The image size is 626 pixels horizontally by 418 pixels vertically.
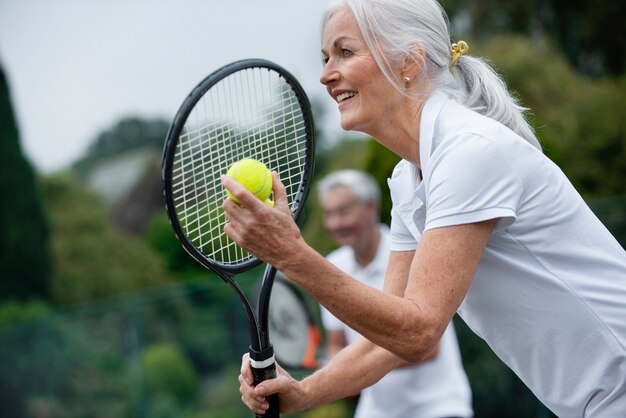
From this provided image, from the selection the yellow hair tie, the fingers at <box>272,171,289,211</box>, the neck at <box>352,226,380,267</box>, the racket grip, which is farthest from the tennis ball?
the neck at <box>352,226,380,267</box>

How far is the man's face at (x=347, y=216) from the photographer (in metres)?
3.60

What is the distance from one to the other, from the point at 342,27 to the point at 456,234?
21.9 inches

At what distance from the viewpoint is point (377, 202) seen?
3811mm

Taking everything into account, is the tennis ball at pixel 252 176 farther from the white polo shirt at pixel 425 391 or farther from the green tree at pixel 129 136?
the green tree at pixel 129 136

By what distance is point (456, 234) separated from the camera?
152 centimetres

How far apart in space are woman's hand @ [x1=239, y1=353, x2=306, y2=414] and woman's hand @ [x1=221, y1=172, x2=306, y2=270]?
463 millimetres

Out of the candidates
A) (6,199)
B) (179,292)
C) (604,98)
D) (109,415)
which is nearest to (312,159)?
(179,292)

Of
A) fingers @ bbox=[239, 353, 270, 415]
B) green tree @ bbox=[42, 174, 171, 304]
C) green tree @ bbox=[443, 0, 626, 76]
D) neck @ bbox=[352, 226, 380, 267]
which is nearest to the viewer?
fingers @ bbox=[239, 353, 270, 415]

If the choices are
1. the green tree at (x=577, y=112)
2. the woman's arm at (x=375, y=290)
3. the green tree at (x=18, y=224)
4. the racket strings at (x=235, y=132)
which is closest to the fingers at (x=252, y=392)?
the racket strings at (x=235, y=132)

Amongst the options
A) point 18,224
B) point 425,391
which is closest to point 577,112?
point 425,391

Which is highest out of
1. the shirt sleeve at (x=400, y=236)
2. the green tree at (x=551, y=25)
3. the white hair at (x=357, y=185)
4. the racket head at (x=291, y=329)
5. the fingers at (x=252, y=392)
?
the shirt sleeve at (x=400, y=236)

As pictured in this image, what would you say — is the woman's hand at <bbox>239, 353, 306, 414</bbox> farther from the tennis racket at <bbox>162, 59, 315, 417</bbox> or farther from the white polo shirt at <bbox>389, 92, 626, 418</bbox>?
the white polo shirt at <bbox>389, 92, 626, 418</bbox>

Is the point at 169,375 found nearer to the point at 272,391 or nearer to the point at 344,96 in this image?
the point at 272,391

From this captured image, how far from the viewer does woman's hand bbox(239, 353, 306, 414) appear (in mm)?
1832
